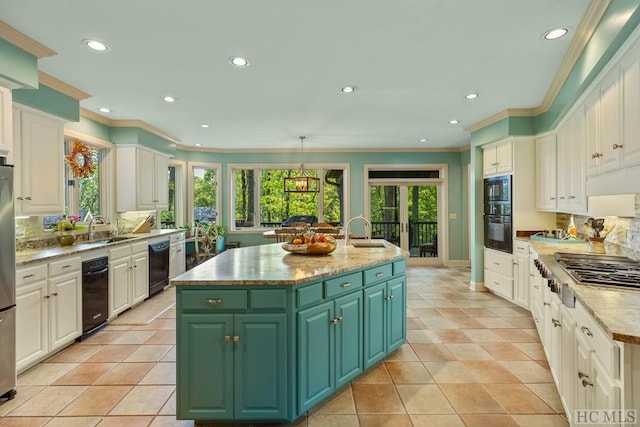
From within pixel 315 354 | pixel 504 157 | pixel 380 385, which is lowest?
pixel 380 385

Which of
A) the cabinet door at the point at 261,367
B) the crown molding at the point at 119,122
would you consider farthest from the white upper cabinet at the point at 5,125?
the cabinet door at the point at 261,367

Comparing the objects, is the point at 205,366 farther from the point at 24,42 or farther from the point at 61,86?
the point at 61,86

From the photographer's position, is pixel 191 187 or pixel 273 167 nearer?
pixel 191 187

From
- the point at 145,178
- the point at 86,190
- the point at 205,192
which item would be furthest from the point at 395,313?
the point at 205,192

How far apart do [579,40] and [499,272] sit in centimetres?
311

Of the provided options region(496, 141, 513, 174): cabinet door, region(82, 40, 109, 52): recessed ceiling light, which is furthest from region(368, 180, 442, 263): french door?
region(82, 40, 109, 52): recessed ceiling light

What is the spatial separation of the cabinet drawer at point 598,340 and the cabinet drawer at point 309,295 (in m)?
1.37

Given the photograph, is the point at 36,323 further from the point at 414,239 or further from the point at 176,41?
the point at 414,239

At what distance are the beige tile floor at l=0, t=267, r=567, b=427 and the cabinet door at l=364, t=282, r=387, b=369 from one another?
0.55 ft

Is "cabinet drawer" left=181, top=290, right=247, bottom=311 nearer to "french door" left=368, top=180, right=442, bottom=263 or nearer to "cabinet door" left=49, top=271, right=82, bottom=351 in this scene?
"cabinet door" left=49, top=271, right=82, bottom=351

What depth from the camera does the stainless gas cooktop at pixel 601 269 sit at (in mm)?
1827

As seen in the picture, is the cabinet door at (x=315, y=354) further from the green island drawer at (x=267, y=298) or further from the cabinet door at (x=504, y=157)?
the cabinet door at (x=504, y=157)

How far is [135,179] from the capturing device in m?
4.88

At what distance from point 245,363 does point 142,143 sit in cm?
427
